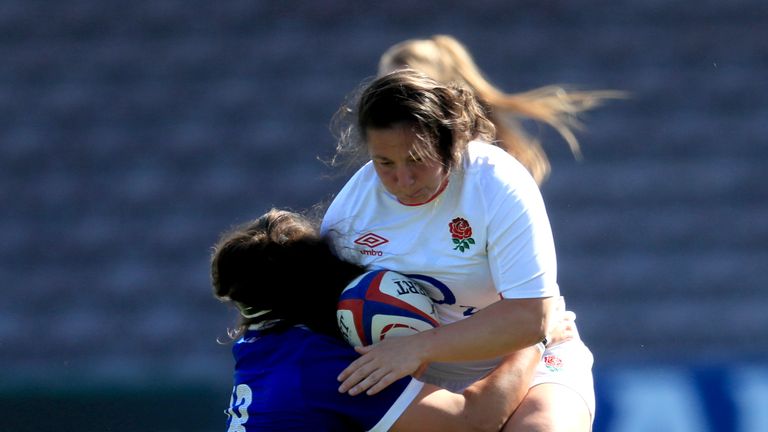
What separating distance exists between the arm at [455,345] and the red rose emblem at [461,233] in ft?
0.69

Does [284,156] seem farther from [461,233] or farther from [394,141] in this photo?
[394,141]

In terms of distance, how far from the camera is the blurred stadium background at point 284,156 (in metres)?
7.44

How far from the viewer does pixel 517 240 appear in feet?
9.56

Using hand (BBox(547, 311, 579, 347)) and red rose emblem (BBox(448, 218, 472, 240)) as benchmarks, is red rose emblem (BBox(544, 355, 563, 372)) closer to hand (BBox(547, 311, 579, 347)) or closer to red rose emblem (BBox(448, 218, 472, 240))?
hand (BBox(547, 311, 579, 347))

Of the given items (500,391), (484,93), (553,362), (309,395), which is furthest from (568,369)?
(484,93)

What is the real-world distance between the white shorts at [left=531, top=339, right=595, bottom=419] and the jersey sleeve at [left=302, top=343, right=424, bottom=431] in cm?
45

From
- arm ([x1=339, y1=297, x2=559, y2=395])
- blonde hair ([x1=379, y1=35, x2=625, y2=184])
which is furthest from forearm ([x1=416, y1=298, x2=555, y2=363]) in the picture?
blonde hair ([x1=379, y1=35, x2=625, y2=184])

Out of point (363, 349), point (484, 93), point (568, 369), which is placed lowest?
point (568, 369)

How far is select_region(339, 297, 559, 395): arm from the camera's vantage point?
9.42 feet

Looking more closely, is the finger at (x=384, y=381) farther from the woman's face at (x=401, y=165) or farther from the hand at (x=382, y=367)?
the woman's face at (x=401, y=165)

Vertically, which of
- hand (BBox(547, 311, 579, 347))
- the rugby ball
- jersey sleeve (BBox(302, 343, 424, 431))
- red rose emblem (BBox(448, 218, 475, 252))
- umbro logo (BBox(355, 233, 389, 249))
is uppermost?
umbro logo (BBox(355, 233, 389, 249))

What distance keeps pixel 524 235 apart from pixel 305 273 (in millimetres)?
616

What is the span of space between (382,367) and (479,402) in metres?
0.30

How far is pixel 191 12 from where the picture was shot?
832cm
